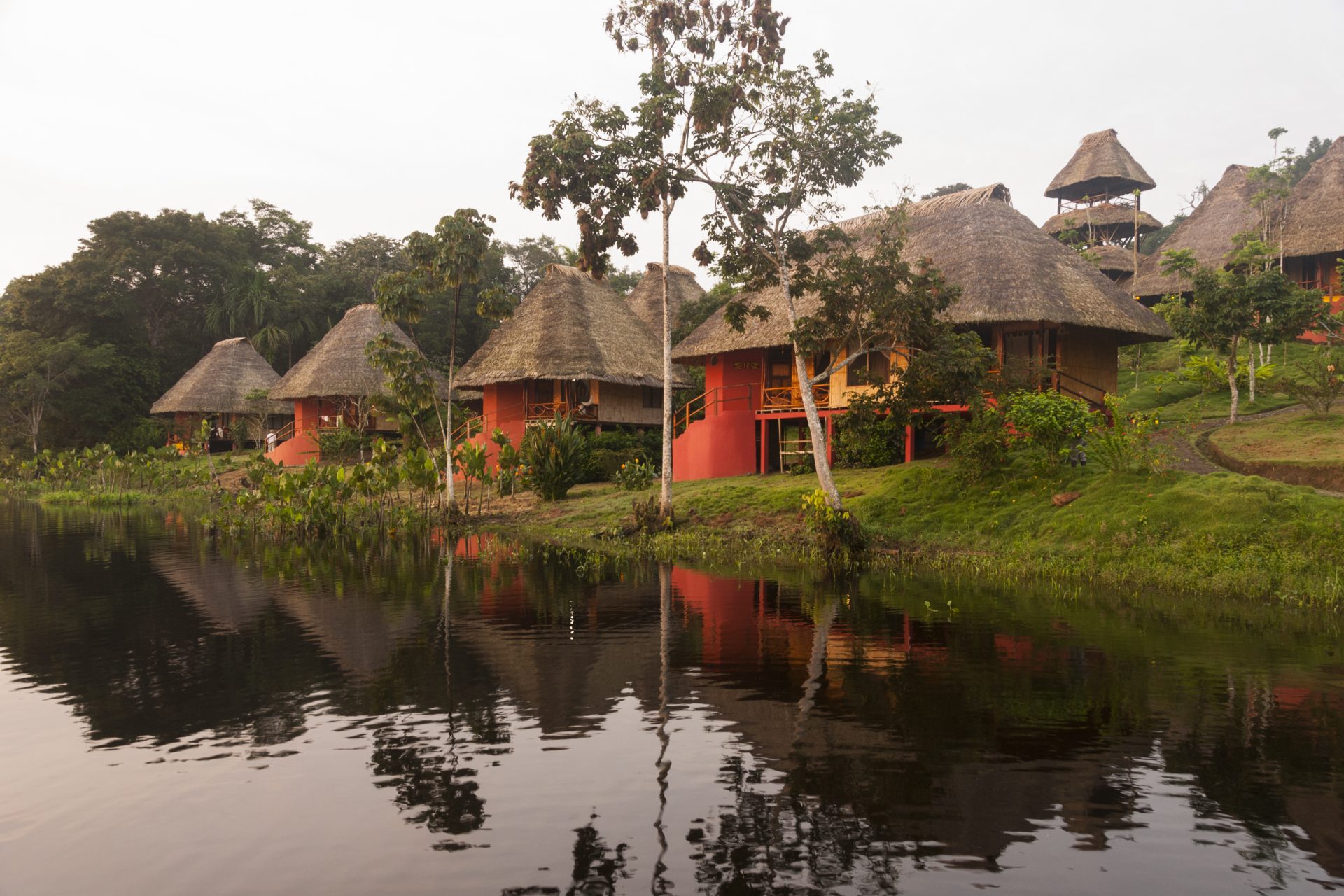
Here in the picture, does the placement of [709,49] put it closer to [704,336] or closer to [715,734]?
[704,336]

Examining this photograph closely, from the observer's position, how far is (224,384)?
4062cm

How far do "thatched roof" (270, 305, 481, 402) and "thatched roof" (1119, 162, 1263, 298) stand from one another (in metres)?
25.3

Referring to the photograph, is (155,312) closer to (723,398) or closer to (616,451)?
(616,451)

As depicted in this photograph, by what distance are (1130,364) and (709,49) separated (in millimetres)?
21160

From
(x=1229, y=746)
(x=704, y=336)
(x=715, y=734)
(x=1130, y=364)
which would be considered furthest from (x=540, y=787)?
(x=1130, y=364)

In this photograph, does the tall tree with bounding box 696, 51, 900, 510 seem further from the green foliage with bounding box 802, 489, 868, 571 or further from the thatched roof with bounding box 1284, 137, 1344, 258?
the thatched roof with bounding box 1284, 137, 1344, 258

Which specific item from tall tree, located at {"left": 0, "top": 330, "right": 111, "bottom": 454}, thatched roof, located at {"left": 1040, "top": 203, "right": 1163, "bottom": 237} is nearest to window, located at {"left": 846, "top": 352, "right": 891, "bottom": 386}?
thatched roof, located at {"left": 1040, "top": 203, "right": 1163, "bottom": 237}

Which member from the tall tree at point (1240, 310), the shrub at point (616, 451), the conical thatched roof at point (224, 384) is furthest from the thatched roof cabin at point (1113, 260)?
the conical thatched roof at point (224, 384)

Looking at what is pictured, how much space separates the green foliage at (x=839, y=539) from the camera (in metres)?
15.3

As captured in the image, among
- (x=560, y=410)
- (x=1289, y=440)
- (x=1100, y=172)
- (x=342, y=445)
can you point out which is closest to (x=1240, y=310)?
(x=1289, y=440)

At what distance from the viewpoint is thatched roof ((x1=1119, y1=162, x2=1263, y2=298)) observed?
33312 millimetres

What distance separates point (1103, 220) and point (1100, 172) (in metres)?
2.21

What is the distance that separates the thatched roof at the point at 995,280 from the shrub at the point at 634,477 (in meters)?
3.41

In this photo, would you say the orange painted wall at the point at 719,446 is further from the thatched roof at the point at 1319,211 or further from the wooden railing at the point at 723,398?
the thatched roof at the point at 1319,211
